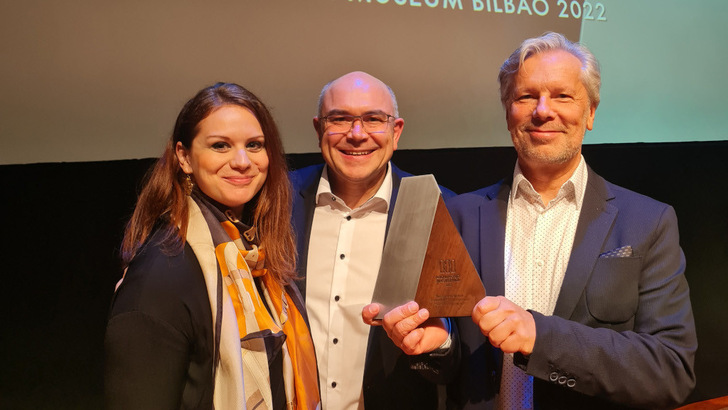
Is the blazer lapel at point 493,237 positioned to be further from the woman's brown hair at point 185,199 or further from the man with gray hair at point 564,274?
the woman's brown hair at point 185,199

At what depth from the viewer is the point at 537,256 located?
1.67m

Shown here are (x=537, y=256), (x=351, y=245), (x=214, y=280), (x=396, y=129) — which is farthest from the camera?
(x=396, y=129)

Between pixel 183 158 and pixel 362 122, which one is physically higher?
pixel 362 122

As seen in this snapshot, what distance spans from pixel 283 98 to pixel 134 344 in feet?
5.98

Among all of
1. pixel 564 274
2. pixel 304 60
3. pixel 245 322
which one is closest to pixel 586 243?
pixel 564 274

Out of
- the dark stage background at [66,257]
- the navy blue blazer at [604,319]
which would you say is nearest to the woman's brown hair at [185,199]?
the navy blue blazer at [604,319]

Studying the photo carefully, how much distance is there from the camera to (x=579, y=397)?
155 centimetres

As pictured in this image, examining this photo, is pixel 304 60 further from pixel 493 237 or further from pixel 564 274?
pixel 564 274

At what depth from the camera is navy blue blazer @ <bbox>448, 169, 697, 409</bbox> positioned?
139cm

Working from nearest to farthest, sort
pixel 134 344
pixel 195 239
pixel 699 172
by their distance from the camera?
pixel 134 344
pixel 195 239
pixel 699 172

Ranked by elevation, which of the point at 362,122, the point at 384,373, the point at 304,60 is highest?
the point at 304,60

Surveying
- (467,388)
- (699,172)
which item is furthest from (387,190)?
(699,172)

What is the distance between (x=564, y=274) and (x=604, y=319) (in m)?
0.17

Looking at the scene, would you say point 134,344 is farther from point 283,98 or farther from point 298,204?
point 283,98
